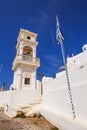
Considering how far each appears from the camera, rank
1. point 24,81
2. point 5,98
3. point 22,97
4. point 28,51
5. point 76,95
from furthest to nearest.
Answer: point 28,51
point 24,81
point 5,98
point 22,97
point 76,95

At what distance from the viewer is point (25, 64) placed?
17.8 metres

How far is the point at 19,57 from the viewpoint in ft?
58.6

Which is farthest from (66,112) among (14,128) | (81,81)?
(14,128)

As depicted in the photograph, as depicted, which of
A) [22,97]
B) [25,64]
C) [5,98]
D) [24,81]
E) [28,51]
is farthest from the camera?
[28,51]

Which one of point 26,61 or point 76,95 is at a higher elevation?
point 26,61

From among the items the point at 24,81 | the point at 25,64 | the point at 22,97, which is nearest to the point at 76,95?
the point at 22,97

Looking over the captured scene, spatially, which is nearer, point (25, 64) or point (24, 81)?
point (24, 81)

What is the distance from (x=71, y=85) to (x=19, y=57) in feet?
41.7

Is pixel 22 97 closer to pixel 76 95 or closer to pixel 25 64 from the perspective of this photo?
pixel 25 64

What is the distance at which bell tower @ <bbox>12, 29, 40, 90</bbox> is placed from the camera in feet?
55.9

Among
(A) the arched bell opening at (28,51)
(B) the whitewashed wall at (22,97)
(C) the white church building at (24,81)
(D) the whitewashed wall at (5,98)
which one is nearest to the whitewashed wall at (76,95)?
(C) the white church building at (24,81)

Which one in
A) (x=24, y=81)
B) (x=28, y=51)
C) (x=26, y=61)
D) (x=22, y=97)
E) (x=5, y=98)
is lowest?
(x=5, y=98)

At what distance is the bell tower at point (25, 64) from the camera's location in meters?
17.0

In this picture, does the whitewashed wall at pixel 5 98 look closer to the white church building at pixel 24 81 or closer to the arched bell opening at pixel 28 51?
the white church building at pixel 24 81
